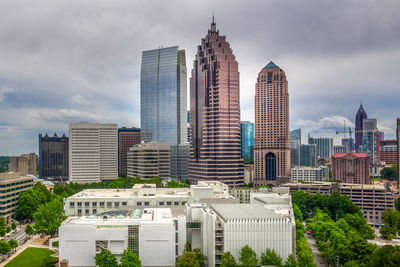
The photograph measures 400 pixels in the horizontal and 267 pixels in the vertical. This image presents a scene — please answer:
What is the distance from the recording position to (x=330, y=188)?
178m

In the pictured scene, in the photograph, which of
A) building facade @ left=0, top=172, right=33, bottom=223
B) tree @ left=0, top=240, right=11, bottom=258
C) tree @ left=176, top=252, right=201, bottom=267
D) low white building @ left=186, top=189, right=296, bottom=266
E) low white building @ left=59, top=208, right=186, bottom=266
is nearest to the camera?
tree @ left=176, top=252, right=201, bottom=267

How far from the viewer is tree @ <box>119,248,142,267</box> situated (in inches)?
2834

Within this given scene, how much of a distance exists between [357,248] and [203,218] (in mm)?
34700

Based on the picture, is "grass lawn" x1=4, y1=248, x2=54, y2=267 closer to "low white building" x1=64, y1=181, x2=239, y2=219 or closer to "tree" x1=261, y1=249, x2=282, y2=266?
"low white building" x1=64, y1=181, x2=239, y2=219

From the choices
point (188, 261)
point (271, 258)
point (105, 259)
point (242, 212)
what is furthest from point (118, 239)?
point (271, 258)

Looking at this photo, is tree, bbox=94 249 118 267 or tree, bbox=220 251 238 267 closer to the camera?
tree, bbox=220 251 238 267

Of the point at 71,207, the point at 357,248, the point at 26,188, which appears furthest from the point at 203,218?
the point at 26,188

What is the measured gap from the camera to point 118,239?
7675cm

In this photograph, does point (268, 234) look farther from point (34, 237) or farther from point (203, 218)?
point (34, 237)

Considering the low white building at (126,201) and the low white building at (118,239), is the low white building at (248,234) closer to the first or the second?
the low white building at (118,239)

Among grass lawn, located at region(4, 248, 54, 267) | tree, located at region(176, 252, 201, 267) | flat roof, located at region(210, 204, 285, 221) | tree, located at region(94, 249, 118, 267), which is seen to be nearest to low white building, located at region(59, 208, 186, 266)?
tree, located at region(94, 249, 118, 267)

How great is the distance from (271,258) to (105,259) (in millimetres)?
32040

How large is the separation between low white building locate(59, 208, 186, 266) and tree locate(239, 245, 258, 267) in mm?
14576

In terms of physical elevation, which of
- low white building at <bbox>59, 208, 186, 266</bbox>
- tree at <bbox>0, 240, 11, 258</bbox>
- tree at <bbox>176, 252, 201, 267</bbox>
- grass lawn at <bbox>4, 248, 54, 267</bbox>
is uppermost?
low white building at <bbox>59, 208, 186, 266</bbox>
